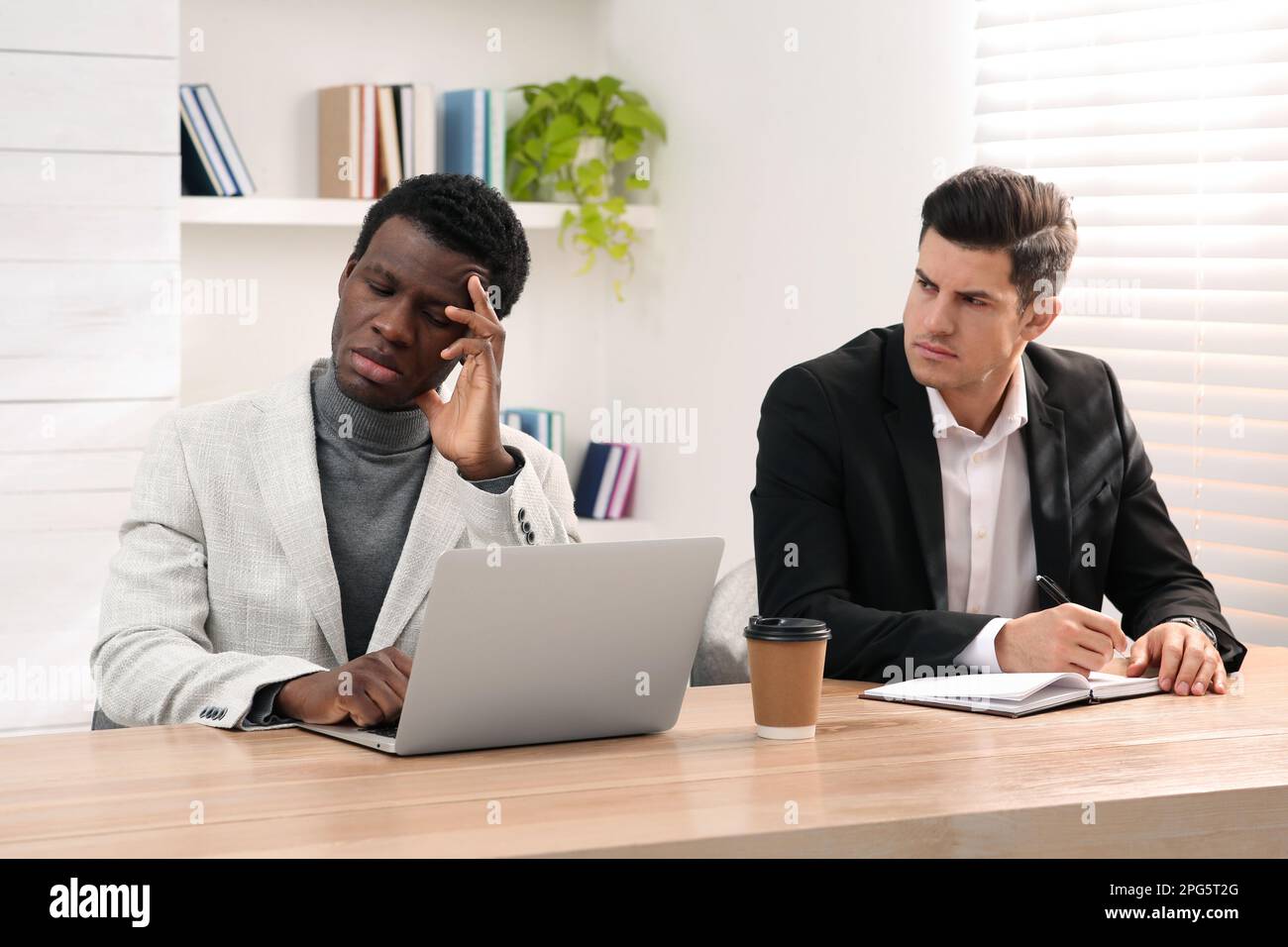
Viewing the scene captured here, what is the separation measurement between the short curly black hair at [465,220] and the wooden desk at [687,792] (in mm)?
769

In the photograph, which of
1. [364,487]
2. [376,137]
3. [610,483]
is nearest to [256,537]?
[364,487]

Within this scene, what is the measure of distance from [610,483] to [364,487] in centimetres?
255

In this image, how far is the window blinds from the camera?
2621mm

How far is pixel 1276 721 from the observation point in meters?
1.67

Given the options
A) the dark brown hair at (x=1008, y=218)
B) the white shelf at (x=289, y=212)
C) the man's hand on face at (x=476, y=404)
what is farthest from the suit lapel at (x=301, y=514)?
the white shelf at (x=289, y=212)

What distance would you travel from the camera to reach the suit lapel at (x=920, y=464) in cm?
217

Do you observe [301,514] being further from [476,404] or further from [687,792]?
[687,792]

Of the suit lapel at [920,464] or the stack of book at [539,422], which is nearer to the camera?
the suit lapel at [920,464]

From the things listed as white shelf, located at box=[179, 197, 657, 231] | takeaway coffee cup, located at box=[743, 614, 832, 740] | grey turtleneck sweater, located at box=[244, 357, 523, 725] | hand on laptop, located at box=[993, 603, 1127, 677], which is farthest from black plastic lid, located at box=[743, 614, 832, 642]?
white shelf, located at box=[179, 197, 657, 231]

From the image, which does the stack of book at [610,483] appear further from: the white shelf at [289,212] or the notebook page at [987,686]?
the notebook page at [987,686]

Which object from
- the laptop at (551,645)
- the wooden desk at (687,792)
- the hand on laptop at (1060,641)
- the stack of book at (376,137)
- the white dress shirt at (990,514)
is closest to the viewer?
the wooden desk at (687,792)

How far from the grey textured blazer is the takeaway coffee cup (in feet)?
1.69

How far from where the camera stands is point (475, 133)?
4.29 meters

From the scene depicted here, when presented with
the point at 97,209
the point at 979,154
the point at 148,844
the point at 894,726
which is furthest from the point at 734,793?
the point at 97,209
